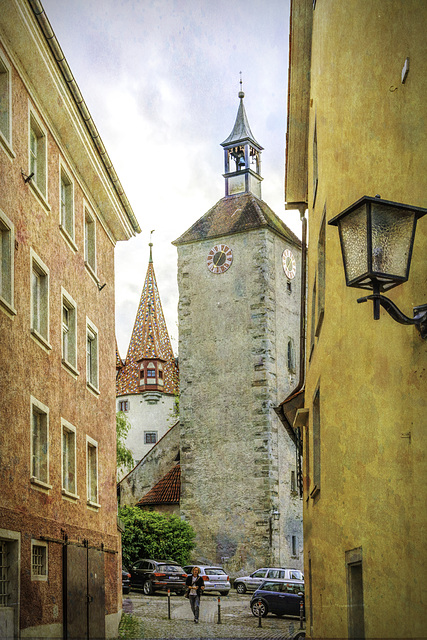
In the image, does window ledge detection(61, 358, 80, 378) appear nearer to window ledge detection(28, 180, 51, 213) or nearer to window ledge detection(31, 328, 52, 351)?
window ledge detection(31, 328, 52, 351)

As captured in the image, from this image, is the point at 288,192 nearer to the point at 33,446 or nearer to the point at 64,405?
the point at 64,405

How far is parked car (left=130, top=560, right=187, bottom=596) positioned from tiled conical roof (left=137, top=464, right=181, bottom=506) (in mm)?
10866

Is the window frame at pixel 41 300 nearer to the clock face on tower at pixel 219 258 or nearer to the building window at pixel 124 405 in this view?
the clock face on tower at pixel 219 258

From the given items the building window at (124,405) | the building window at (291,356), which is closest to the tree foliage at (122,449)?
the building window at (124,405)

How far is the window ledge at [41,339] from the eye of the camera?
1572 cm

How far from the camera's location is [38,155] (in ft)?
57.5

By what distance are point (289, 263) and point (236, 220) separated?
3670mm

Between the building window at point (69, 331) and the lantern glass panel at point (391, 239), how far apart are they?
1316 centimetres

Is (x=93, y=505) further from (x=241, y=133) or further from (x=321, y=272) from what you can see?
(x=241, y=133)

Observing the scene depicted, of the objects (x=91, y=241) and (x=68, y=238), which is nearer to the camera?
(x=68, y=238)

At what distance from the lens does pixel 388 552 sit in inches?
294

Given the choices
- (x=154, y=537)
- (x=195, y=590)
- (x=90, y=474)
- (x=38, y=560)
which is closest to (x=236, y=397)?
(x=154, y=537)

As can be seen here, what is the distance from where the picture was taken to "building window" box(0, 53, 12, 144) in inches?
585

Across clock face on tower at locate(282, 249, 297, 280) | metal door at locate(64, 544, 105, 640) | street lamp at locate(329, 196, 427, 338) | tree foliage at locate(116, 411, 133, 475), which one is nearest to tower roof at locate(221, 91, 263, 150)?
clock face on tower at locate(282, 249, 297, 280)
